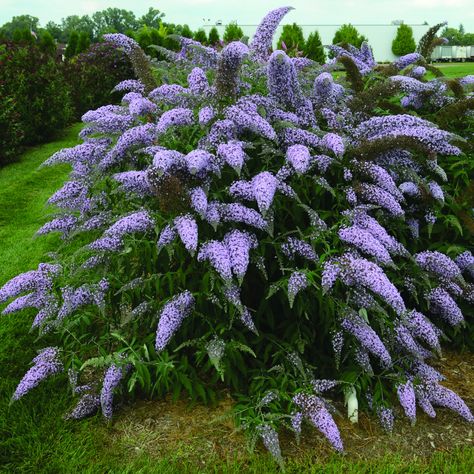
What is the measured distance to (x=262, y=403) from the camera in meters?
2.93

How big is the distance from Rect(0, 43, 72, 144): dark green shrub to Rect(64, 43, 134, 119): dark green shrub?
1.61m

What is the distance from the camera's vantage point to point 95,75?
1456cm

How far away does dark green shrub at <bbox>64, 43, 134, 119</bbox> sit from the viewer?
14.1m

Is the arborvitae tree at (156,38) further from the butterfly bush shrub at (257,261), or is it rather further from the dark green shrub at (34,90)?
the butterfly bush shrub at (257,261)

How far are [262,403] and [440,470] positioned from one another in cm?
93

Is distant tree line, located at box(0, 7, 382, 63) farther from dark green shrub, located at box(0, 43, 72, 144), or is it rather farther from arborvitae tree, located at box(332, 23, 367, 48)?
dark green shrub, located at box(0, 43, 72, 144)

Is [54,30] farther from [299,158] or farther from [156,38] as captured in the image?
[299,158]

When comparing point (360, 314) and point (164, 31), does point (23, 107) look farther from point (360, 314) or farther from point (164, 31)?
point (164, 31)

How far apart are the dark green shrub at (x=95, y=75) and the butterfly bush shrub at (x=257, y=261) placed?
10954mm

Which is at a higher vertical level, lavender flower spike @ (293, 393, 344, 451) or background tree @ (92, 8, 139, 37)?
lavender flower spike @ (293, 393, 344, 451)

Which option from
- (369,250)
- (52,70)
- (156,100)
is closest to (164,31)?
(52,70)

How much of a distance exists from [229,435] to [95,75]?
13.1 m

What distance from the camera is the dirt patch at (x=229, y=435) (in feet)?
9.72

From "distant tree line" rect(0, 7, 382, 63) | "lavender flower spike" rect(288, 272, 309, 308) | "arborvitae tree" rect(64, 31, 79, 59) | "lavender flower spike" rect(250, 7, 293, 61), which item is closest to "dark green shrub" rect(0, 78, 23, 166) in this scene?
"distant tree line" rect(0, 7, 382, 63)
